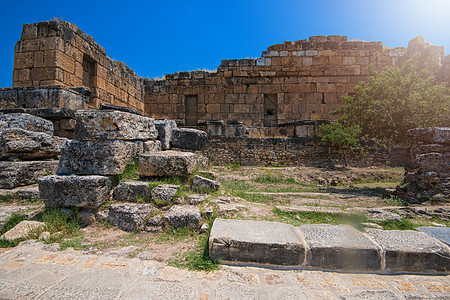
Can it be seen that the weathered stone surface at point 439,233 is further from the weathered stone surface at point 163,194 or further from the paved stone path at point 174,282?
the weathered stone surface at point 163,194

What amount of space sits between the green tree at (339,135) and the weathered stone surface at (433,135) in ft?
11.1

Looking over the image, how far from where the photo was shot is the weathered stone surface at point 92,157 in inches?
132

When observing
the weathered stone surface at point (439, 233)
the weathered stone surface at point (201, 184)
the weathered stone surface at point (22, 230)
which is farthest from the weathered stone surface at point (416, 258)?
the weathered stone surface at point (22, 230)

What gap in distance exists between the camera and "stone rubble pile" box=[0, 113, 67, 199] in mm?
3941

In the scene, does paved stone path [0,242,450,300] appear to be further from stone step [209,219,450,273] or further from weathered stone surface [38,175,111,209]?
weathered stone surface [38,175,111,209]

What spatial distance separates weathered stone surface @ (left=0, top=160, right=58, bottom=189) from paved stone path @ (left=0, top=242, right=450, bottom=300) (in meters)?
2.02

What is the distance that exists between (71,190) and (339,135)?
9.32 metres

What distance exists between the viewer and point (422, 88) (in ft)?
22.5

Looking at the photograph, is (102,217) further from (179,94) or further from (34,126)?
(179,94)

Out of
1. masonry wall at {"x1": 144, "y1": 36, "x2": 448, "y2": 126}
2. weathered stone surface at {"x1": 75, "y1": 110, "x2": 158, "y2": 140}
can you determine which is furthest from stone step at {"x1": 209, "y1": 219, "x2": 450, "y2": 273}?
masonry wall at {"x1": 144, "y1": 36, "x2": 448, "y2": 126}

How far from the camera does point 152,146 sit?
423cm

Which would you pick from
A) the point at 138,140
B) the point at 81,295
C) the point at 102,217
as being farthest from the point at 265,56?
the point at 81,295

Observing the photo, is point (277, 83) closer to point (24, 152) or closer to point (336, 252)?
point (24, 152)

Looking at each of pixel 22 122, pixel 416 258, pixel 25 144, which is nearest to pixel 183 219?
pixel 416 258
